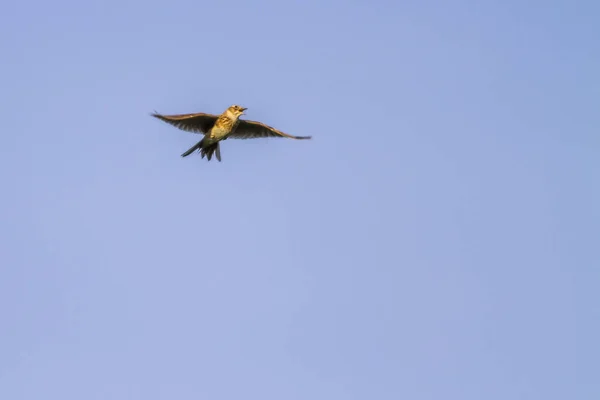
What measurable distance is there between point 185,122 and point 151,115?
3.18m

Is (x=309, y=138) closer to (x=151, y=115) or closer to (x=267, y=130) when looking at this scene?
(x=267, y=130)

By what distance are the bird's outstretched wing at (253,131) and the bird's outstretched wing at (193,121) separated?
199cm

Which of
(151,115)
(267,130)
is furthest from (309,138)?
(151,115)

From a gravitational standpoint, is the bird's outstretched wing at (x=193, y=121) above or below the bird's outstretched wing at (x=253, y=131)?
below

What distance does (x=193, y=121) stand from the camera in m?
59.4

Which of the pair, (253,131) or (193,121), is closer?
(193,121)

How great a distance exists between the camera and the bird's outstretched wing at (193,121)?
58531 mm

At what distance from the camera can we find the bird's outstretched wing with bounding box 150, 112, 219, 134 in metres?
58.5

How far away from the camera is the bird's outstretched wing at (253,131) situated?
2440 inches

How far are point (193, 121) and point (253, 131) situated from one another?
4.32 metres

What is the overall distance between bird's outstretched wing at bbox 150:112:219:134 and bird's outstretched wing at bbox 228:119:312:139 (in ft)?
6.54

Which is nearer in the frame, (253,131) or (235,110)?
(235,110)

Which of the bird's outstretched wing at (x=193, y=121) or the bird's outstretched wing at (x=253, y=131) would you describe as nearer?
the bird's outstretched wing at (x=193, y=121)

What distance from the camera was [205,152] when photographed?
2359 inches
